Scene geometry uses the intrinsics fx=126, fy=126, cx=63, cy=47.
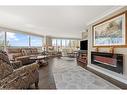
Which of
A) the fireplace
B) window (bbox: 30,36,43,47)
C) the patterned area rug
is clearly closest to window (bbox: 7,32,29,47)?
window (bbox: 30,36,43,47)

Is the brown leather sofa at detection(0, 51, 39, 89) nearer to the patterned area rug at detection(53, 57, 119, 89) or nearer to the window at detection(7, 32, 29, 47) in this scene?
the patterned area rug at detection(53, 57, 119, 89)

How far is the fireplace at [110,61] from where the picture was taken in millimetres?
3625

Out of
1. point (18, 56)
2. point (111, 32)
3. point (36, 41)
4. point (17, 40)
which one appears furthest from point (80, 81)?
point (36, 41)

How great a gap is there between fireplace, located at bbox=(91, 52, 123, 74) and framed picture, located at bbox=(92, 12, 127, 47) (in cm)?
36

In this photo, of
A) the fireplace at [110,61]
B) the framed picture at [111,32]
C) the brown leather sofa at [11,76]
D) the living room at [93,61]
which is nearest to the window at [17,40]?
the living room at [93,61]

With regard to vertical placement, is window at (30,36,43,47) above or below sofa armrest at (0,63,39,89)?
above

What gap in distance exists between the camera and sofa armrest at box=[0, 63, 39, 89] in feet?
7.42

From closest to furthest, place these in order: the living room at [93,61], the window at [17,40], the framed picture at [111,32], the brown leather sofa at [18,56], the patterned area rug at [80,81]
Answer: the living room at [93,61] < the patterned area rug at [80,81] < the framed picture at [111,32] < the brown leather sofa at [18,56] < the window at [17,40]

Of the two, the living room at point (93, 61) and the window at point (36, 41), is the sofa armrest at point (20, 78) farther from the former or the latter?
the window at point (36, 41)

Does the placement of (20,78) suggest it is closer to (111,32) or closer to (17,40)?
(111,32)

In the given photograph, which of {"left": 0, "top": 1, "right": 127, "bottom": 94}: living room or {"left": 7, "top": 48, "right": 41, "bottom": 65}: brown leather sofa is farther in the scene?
{"left": 7, "top": 48, "right": 41, "bottom": 65}: brown leather sofa

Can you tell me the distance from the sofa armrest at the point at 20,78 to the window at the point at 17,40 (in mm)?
6392
